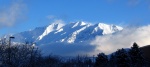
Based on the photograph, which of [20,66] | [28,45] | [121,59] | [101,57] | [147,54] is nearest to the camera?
[20,66]

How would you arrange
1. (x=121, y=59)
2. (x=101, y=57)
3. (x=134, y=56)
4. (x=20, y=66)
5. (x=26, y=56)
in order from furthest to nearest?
(x=101, y=57) → (x=134, y=56) → (x=121, y=59) → (x=26, y=56) → (x=20, y=66)

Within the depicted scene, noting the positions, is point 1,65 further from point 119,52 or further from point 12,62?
point 119,52

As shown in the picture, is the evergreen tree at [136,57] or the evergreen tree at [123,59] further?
the evergreen tree at [136,57]

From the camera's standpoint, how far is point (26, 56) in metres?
52.8

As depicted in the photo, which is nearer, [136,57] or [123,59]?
[123,59]

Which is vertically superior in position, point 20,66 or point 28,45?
point 28,45

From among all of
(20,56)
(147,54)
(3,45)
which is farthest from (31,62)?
(147,54)

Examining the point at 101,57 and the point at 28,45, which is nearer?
the point at 28,45

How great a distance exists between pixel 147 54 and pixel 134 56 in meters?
33.7

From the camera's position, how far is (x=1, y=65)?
4928cm

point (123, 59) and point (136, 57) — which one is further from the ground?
point (136, 57)

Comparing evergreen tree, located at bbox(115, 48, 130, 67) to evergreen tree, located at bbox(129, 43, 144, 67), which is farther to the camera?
evergreen tree, located at bbox(129, 43, 144, 67)

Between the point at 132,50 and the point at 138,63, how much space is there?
274cm

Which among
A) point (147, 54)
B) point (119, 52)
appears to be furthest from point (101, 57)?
point (119, 52)
